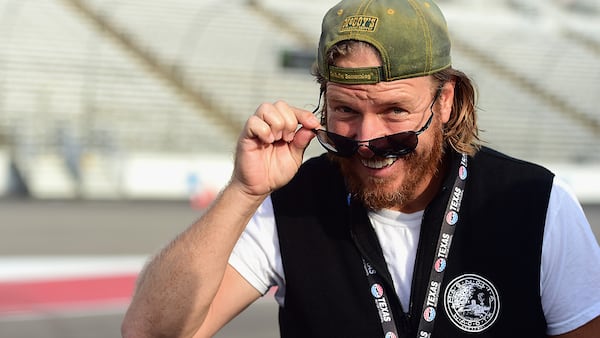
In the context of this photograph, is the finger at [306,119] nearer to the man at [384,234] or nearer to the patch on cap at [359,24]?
Answer: the man at [384,234]

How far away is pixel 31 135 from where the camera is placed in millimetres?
15719

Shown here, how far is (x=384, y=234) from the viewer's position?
7.60 ft

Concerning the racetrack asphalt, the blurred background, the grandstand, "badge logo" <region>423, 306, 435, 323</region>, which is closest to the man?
"badge logo" <region>423, 306, 435, 323</region>

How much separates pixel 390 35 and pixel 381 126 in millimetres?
217

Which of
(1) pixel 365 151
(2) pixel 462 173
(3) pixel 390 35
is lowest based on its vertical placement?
(2) pixel 462 173

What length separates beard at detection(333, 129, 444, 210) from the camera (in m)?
2.24

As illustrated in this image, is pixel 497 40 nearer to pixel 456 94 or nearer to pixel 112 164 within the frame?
pixel 112 164

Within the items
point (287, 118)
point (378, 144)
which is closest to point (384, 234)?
point (378, 144)

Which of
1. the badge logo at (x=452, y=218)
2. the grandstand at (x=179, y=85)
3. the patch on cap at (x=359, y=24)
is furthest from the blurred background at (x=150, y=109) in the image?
the patch on cap at (x=359, y=24)

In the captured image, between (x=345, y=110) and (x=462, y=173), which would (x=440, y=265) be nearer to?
(x=462, y=173)

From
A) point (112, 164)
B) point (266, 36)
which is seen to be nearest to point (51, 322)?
point (112, 164)

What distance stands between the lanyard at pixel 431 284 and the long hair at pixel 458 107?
184mm

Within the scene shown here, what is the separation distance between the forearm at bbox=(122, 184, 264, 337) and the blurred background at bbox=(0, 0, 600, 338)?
609 cm

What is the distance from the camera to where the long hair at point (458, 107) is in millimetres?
2236
